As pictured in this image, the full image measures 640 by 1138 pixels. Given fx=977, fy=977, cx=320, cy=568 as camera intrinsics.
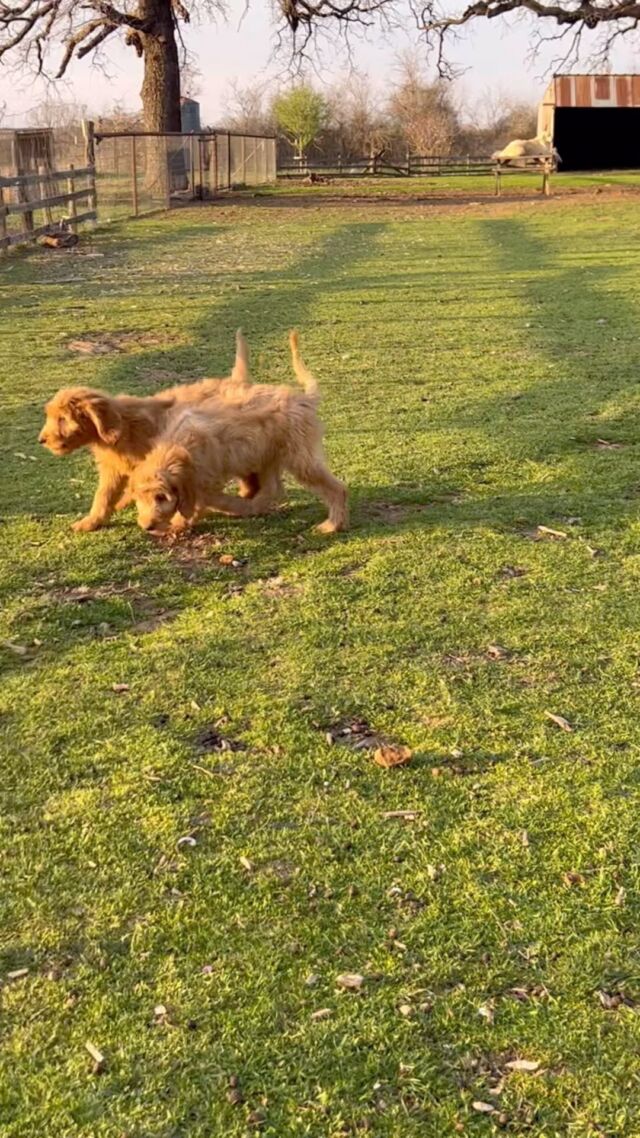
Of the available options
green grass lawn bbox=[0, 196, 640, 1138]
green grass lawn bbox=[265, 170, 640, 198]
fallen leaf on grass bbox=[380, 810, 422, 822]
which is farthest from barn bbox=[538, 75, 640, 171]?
fallen leaf on grass bbox=[380, 810, 422, 822]

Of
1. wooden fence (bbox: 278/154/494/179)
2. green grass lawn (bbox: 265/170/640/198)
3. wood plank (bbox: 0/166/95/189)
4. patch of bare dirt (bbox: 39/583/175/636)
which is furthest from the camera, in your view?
wooden fence (bbox: 278/154/494/179)

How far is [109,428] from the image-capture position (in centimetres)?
520

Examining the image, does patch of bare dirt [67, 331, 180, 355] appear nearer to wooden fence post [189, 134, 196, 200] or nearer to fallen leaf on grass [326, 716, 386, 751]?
fallen leaf on grass [326, 716, 386, 751]

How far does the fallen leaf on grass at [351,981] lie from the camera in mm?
2490

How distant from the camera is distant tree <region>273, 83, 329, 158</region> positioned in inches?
2650

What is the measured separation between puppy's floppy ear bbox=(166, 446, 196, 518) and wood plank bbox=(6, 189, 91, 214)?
1681 cm

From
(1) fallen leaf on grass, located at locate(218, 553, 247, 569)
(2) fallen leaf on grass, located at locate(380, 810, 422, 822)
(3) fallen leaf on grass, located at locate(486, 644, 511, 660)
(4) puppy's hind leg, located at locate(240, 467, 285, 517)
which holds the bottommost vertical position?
(2) fallen leaf on grass, located at locate(380, 810, 422, 822)

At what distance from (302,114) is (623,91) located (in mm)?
27845

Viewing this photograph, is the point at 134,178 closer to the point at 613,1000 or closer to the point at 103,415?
the point at 103,415

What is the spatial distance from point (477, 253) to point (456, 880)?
1754 cm

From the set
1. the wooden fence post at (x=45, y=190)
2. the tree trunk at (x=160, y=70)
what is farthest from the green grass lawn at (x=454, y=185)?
the wooden fence post at (x=45, y=190)

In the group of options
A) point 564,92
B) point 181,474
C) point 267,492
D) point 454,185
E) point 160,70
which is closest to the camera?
point 181,474

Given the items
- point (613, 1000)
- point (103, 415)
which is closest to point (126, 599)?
point (103, 415)

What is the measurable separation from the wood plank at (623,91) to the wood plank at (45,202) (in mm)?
31361
